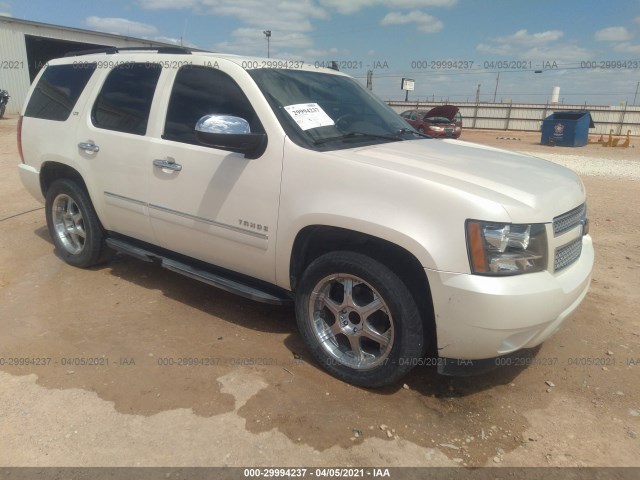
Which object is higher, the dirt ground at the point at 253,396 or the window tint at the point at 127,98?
the window tint at the point at 127,98

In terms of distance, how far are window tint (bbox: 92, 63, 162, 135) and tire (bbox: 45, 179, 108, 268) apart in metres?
0.77

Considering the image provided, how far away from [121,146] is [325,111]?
174 centimetres

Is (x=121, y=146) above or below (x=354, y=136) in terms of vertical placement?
below

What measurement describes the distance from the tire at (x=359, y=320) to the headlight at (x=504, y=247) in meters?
0.47

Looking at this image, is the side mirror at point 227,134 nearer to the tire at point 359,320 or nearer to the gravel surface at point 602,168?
the tire at point 359,320

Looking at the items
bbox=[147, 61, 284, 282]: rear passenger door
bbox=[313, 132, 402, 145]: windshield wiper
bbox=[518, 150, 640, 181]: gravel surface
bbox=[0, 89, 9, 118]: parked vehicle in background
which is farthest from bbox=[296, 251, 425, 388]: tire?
bbox=[0, 89, 9, 118]: parked vehicle in background

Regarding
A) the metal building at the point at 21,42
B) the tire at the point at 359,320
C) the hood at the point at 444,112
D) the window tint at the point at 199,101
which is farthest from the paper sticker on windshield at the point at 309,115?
the metal building at the point at 21,42

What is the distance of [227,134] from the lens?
301cm

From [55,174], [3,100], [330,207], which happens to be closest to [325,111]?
[330,207]

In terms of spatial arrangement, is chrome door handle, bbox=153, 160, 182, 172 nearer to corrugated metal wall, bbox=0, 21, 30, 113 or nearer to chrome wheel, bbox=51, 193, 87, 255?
chrome wheel, bbox=51, 193, 87, 255

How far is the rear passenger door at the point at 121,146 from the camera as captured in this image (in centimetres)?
393

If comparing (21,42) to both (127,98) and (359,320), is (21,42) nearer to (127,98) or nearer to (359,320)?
(127,98)

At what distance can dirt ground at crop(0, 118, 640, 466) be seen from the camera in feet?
8.41

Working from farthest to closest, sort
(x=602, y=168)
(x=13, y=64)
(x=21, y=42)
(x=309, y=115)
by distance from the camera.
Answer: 1. (x=21, y=42)
2. (x=13, y=64)
3. (x=602, y=168)
4. (x=309, y=115)
